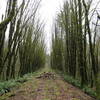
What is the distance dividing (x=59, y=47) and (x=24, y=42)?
797 centimetres

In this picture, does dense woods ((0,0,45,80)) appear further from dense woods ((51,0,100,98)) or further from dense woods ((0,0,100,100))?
dense woods ((51,0,100,98))

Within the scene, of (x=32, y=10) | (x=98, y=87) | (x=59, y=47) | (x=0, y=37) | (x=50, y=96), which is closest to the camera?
(x=50, y=96)

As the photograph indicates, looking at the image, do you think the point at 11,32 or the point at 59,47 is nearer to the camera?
the point at 11,32

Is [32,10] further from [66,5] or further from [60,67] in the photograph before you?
[60,67]

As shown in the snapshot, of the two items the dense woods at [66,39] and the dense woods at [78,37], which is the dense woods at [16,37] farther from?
the dense woods at [78,37]

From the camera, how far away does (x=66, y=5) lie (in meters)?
14.1

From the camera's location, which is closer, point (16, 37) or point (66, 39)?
point (16, 37)

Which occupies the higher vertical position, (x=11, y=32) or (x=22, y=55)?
(x=11, y=32)

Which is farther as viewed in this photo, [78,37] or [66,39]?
[66,39]

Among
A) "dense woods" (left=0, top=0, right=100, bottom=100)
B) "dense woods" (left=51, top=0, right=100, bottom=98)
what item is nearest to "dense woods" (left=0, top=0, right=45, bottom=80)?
"dense woods" (left=0, top=0, right=100, bottom=100)

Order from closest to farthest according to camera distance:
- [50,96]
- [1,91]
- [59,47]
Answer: [50,96], [1,91], [59,47]

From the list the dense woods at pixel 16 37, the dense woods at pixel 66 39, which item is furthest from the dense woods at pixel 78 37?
the dense woods at pixel 16 37

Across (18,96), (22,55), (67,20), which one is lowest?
(18,96)

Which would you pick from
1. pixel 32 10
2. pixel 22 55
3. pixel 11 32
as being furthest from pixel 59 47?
pixel 11 32
